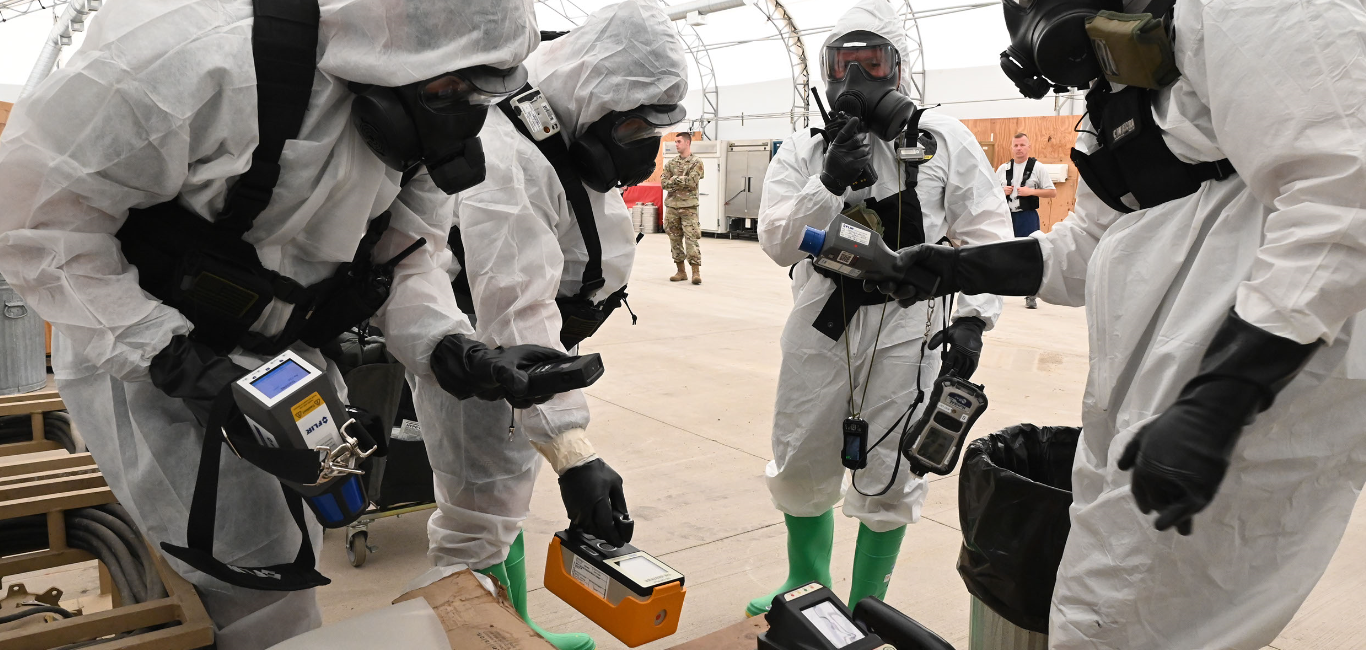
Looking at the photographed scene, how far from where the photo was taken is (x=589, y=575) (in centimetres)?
151

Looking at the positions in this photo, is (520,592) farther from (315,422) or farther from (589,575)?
(315,422)

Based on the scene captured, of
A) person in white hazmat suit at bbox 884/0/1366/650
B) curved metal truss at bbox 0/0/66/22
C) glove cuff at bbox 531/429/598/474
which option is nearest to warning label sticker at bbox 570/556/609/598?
glove cuff at bbox 531/429/598/474

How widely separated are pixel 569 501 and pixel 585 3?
2033 centimetres

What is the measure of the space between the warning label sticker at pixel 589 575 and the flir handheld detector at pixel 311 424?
0.40 meters

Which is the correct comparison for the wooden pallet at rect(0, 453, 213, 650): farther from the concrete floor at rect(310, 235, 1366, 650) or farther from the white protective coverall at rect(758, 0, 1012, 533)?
the white protective coverall at rect(758, 0, 1012, 533)

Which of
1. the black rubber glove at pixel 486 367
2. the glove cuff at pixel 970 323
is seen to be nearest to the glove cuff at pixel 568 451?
the black rubber glove at pixel 486 367

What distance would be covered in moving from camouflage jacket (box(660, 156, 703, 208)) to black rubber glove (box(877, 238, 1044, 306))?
8.20 meters

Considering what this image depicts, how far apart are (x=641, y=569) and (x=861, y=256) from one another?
3.01ft

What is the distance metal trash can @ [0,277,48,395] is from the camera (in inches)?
173

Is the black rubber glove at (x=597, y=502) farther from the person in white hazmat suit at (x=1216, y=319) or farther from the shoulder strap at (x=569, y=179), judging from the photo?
the person in white hazmat suit at (x=1216, y=319)

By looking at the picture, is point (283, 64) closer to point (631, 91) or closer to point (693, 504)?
point (631, 91)

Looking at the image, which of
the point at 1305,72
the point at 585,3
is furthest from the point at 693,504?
the point at 585,3

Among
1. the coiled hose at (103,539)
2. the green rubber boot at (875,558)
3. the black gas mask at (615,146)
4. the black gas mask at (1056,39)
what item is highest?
the black gas mask at (1056,39)

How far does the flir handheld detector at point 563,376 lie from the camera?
59.8 inches
